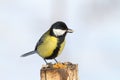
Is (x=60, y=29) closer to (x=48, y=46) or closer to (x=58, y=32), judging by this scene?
(x=58, y=32)

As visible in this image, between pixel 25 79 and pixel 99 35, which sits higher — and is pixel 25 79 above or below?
below

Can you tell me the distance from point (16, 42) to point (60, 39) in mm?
2219

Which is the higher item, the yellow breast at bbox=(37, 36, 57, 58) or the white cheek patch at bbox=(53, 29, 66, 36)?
the white cheek patch at bbox=(53, 29, 66, 36)

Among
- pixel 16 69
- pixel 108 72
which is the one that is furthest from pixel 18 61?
pixel 108 72

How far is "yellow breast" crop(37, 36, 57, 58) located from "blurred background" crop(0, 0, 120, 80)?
1.27m

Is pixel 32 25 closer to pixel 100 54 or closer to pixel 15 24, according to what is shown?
pixel 15 24

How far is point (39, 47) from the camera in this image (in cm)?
350

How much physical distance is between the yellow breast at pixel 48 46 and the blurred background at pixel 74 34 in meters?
1.27

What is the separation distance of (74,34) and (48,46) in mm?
1824

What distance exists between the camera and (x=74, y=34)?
524 cm

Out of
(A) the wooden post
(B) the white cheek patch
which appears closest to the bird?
(B) the white cheek patch

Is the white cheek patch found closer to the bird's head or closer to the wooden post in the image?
the bird's head

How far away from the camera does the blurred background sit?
502cm

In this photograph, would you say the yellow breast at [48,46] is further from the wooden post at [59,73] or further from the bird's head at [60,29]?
the wooden post at [59,73]
